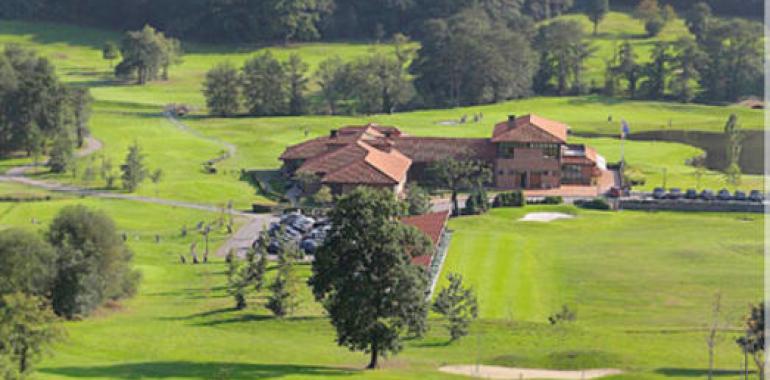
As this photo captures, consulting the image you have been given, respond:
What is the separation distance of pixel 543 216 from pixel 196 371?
1926 inches

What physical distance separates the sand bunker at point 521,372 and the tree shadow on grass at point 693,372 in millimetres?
1763

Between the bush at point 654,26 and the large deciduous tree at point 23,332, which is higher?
the bush at point 654,26

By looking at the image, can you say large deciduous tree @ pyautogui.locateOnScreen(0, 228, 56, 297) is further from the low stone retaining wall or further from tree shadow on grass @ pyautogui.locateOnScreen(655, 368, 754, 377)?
the low stone retaining wall

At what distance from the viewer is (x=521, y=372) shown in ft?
171

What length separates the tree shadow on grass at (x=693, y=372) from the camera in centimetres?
5056

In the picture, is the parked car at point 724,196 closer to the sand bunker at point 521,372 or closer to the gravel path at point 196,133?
the gravel path at point 196,133

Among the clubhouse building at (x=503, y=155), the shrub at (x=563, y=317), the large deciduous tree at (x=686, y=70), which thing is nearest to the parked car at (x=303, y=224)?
the clubhouse building at (x=503, y=155)

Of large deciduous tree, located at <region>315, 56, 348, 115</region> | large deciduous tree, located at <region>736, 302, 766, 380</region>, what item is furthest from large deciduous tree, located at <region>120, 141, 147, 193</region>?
large deciduous tree, located at <region>736, 302, 766, 380</region>

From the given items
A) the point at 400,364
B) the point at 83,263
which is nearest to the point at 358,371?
the point at 400,364

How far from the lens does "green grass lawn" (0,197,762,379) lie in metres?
52.9

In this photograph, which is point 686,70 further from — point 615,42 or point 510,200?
point 510,200

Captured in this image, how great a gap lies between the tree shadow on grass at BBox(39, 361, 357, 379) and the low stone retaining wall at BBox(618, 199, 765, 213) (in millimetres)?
50739

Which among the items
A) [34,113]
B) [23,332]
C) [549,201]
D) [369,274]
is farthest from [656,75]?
[23,332]

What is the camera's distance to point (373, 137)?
115m
